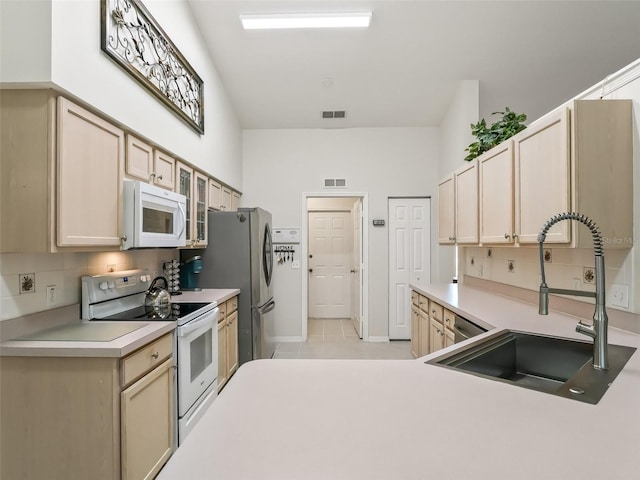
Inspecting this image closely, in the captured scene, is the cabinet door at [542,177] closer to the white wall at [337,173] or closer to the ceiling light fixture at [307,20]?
the ceiling light fixture at [307,20]

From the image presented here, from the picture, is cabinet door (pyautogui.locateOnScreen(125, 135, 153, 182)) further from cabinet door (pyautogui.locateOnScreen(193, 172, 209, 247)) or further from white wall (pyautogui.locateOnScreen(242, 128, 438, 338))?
white wall (pyautogui.locateOnScreen(242, 128, 438, 338))

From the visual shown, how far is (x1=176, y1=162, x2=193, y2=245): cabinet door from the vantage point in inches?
105

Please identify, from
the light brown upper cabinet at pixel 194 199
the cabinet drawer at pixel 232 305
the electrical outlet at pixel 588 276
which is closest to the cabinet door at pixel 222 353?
the cabinet drawer at pixel 232 305

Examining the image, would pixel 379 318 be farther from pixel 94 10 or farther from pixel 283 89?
pixel 94 10

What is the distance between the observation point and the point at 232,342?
119 inches

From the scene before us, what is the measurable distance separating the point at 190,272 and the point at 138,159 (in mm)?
1383

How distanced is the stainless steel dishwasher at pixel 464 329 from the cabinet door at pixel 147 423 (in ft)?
6.13

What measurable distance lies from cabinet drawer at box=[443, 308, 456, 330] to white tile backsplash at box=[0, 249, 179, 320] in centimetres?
248

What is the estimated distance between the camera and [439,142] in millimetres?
4473

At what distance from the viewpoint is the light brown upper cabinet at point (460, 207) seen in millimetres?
2678

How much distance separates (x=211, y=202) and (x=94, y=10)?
1938 millimetres

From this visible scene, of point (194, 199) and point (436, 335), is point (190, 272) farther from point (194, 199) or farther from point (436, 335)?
point (436, 335)

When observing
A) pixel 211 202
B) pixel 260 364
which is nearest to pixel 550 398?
pixel 260 364

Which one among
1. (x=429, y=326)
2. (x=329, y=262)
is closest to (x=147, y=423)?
(x=429, y=326)
